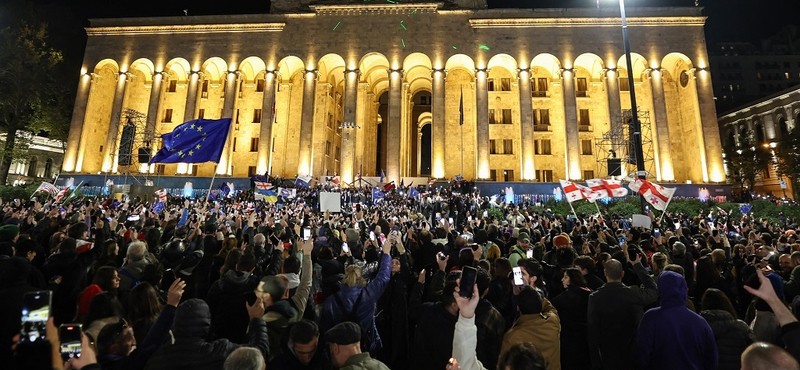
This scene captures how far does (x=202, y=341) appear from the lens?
2674 mm

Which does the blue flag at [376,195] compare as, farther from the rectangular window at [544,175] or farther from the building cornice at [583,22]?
the building cornice at [583,22]

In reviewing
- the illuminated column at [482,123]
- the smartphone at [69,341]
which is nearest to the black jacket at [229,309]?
the smartphone at [69,341]

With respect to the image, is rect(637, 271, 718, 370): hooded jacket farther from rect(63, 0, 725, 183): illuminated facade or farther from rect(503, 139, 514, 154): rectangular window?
rect(503, 139, 514, 154): rectangular window

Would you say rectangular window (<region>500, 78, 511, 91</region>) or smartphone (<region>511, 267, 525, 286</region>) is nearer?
smartphone (<region>511, 267, 525, 286</region>)

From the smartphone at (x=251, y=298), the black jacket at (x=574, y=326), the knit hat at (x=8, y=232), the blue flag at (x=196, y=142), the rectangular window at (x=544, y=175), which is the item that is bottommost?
the black jacket at (x=574, y=326)

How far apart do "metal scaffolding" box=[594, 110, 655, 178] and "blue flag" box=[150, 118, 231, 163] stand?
2659cm

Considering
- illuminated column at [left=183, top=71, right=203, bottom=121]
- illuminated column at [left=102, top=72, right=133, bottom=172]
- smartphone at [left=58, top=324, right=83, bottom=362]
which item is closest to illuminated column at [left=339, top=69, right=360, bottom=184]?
illuminated column at [left=183, top=71, right=203, bottom=121]

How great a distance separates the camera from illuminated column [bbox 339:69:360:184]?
32.4 metres

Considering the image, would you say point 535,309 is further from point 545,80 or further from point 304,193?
point 545,80

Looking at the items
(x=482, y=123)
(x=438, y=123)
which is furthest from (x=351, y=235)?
(x=482, y=123)

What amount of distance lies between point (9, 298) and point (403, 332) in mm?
3782

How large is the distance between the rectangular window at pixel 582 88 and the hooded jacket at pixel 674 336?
3586 cm

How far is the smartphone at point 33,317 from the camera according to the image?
180cm

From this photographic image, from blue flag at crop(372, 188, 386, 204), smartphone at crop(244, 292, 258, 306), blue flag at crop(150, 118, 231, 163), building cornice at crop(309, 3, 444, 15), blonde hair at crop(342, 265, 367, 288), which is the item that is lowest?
smartphone at crop(244, 292, 258, 306)
